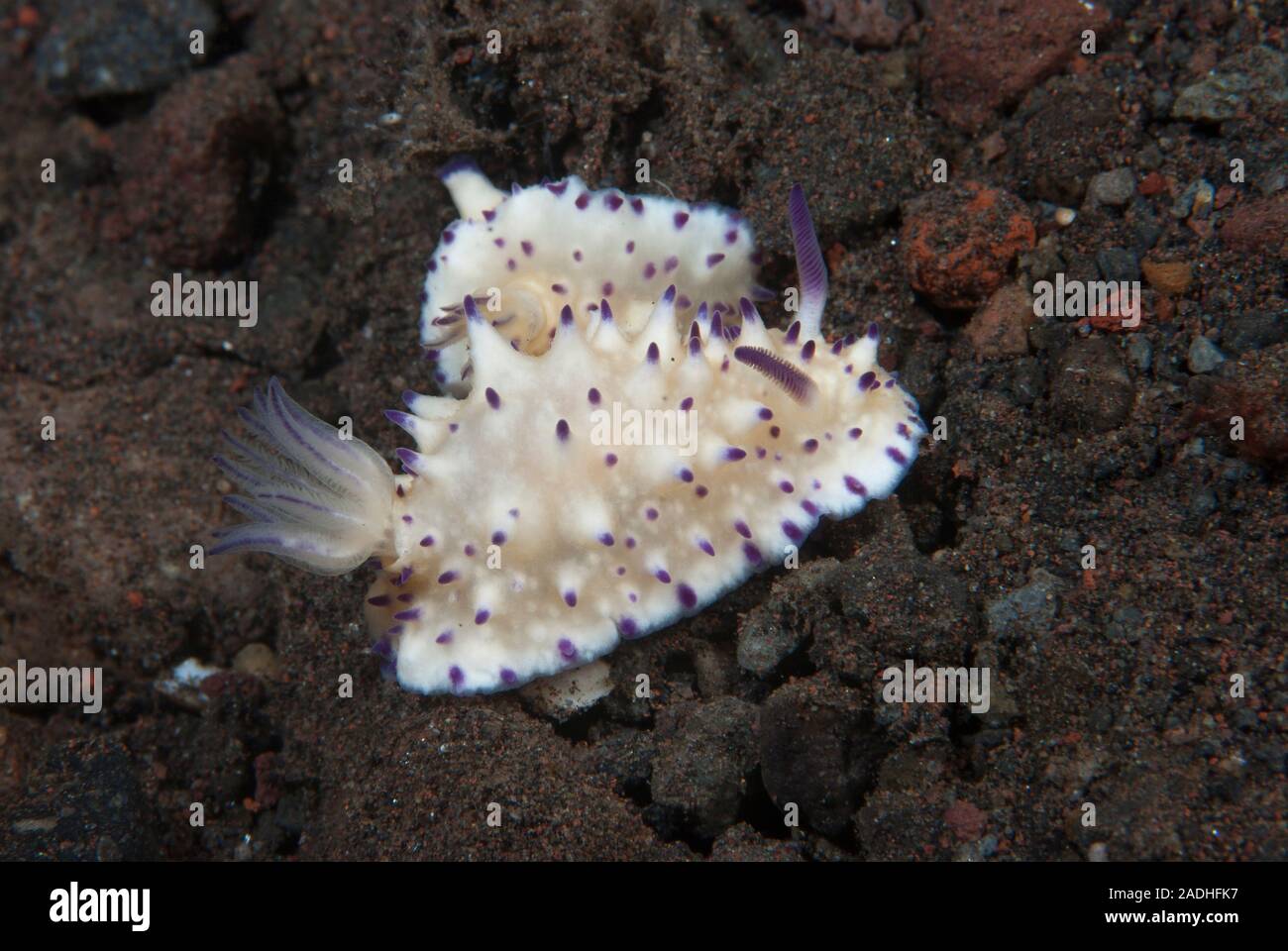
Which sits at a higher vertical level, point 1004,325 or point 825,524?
point 1004,325

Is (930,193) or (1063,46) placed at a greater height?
(1063,46)

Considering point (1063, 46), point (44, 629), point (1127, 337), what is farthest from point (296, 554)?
point (1063, 46)

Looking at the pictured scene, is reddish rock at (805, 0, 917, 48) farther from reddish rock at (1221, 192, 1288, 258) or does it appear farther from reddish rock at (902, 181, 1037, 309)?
reddish rock at (1221, 192, 1288, 258)

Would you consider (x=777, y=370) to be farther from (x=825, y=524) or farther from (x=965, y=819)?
(x=965, y=819)

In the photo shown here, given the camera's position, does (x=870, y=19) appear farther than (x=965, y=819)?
Yes

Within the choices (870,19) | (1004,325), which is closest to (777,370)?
(1004,325)

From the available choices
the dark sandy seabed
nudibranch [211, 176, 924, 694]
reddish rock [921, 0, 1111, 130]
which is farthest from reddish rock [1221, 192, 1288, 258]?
nudibranch [211, 176, 924, 694]

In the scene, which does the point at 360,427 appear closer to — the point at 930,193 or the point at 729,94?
the point at 729,94
